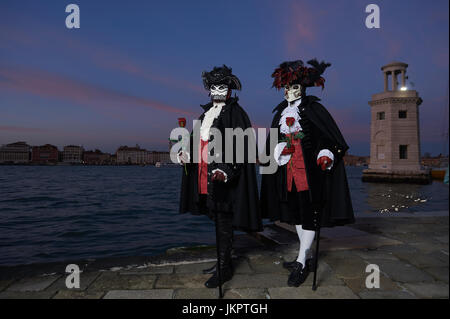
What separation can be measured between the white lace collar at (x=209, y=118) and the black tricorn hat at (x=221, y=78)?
261 millimetres

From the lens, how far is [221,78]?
11.2ft

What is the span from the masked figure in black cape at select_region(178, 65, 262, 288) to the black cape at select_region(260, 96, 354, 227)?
1.51 feet

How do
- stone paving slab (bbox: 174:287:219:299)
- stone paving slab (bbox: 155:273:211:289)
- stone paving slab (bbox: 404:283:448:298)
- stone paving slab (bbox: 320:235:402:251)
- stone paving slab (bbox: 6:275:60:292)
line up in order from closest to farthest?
stone paving slab (bbox: 404:283:448:298)
stone paving slab (bbox: 174:287:219:299)
stone paving slab (bbox: 6:275:60:292)
stone paving slab (bbox: 155:273:211:289)
stone paving slab (bbox: 320:235:402:251)

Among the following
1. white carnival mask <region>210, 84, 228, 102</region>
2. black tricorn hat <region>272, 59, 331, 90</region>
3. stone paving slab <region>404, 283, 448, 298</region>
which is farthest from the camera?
white carnival mask <region>210, 84, 228, 102</region>

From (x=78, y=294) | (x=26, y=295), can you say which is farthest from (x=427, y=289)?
(x=26, y=295)

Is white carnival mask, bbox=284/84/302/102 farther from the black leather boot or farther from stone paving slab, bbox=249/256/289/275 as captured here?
stone paving slab, bbox=249/256/289/275

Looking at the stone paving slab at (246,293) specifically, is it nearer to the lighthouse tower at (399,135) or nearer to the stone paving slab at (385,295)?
the stone paving slab at (385,295)

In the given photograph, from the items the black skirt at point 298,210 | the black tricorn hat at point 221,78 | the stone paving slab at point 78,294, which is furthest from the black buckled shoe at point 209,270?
the black tricorn hat at point 221,78

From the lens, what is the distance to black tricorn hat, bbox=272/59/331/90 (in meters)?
3.35

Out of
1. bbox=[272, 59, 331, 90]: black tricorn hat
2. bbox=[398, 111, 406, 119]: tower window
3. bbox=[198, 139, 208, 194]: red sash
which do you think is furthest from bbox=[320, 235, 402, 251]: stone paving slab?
bbox=[398, 111, 406, 119]: tower window

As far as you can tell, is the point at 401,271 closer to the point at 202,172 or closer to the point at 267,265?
the point at 267,265
